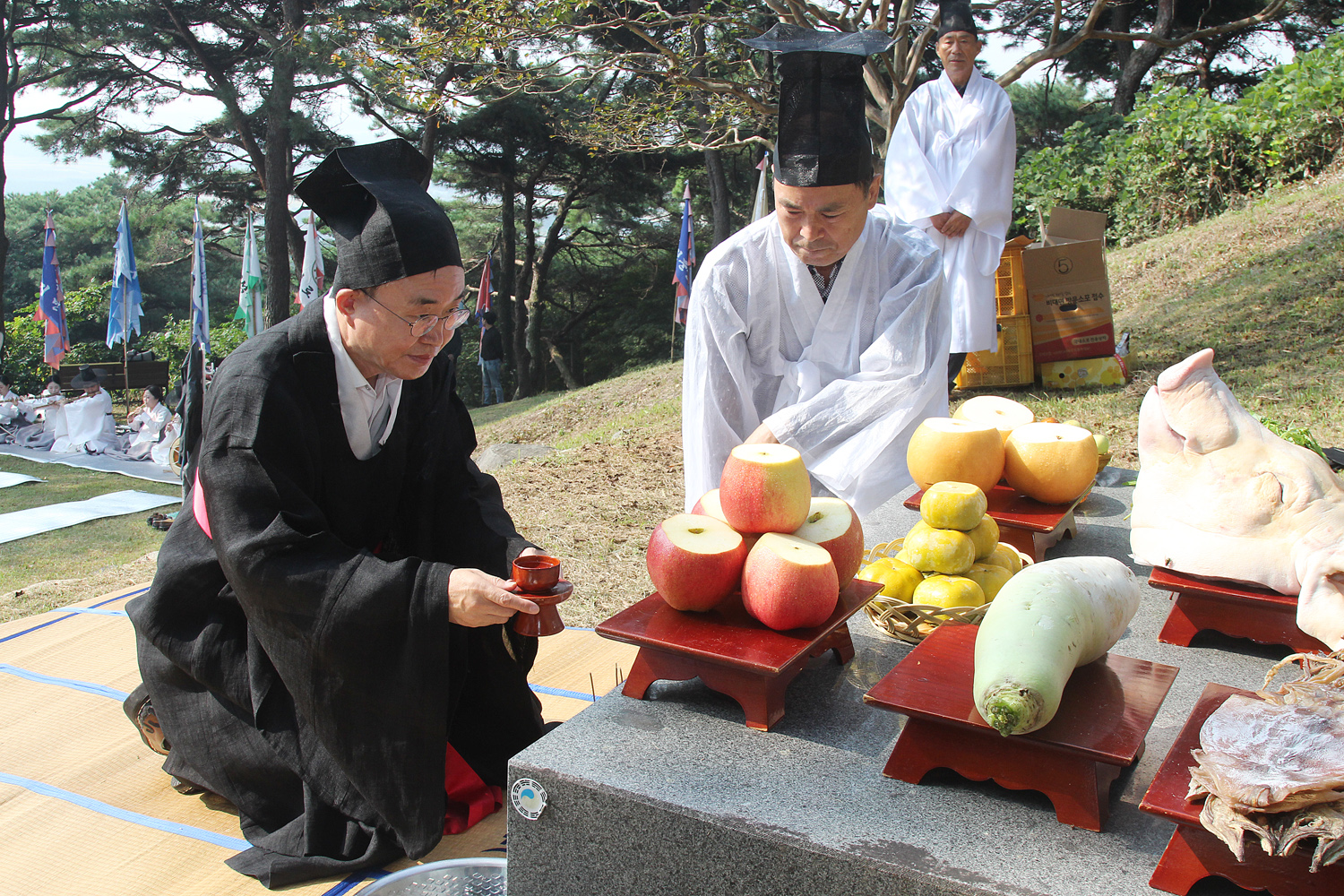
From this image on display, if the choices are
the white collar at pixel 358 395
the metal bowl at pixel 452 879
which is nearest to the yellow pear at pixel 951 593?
the metal bowl at pixel 452 879

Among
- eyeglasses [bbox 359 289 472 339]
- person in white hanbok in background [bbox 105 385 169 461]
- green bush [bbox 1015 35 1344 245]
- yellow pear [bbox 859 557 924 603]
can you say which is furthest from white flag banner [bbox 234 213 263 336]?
yellow pear [bbox 859 557 924 603]

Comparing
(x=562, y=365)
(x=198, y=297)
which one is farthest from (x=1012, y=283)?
(x=562, y=365)

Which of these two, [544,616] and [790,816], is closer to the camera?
[790,816]

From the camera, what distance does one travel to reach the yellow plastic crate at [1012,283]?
7.16 metres

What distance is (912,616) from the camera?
1973mm

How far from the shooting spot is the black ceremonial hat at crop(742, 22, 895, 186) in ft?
9.05

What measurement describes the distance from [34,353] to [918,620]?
83.9 ft

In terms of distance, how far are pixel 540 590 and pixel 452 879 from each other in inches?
25.0

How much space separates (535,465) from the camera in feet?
27.9

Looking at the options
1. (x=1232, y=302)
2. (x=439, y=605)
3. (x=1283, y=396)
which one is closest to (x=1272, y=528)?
(x=439, y=605)

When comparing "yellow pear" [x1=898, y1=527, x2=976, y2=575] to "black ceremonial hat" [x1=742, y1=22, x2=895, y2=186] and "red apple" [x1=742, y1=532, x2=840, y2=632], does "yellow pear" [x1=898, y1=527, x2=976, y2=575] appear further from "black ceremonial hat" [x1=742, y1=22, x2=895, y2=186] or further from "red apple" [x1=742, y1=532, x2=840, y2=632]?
"black ceremonial hat" [x1=742, y1=22, x2=895, y2=186]

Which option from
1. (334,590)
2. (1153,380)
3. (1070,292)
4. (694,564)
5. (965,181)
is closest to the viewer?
(694,564)

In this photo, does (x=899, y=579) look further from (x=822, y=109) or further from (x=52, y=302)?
(x=52, y=302)

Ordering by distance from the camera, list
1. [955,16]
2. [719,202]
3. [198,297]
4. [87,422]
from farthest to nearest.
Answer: [719,202] → [87,422] → [198,297] → [955,16]
